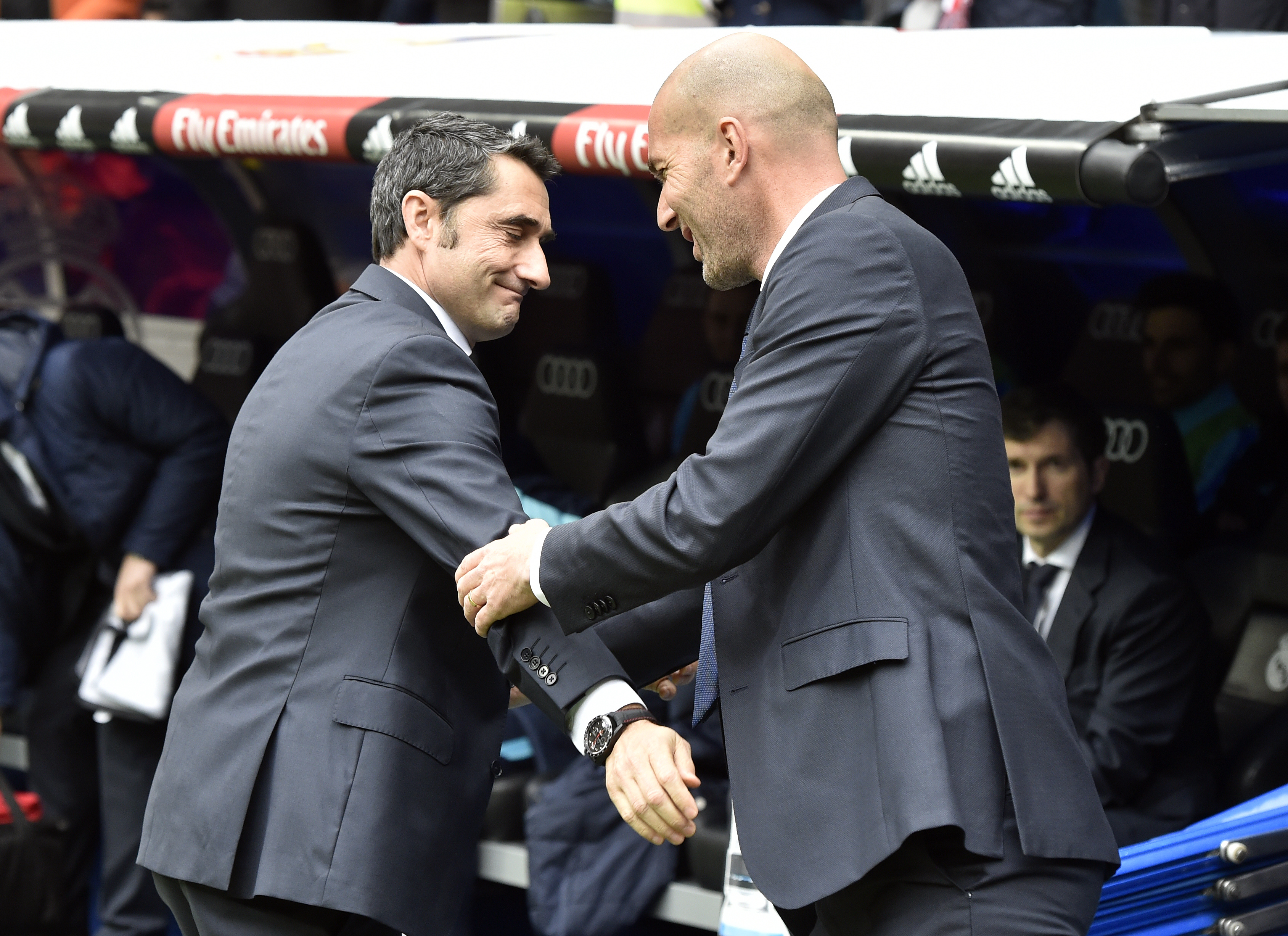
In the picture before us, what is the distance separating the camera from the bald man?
2.01 meters

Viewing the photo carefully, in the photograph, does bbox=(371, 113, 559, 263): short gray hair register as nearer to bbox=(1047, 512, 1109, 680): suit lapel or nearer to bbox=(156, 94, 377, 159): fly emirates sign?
bbox=(156, 94, 377, 159): fly emirates sign

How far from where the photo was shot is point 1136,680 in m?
3.64

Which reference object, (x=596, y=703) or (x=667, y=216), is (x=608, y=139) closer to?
(x=667, y=216)

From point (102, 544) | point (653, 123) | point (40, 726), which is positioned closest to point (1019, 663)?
point (653, 123)

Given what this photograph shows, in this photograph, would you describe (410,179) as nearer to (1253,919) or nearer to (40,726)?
(1253,919)

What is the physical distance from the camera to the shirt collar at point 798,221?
7.09 feet

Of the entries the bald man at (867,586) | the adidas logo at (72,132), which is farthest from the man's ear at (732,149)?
the adidas logo at (72,132)

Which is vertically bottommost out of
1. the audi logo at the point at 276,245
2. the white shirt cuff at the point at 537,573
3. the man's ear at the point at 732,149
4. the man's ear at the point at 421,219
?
the audi logo at the point at 276,245

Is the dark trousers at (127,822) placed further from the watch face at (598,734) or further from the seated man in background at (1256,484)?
the seated man in background at (1256,484)

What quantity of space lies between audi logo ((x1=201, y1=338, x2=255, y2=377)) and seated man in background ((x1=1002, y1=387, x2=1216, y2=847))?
2.81m

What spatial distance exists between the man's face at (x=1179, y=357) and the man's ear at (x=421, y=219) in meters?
2.29

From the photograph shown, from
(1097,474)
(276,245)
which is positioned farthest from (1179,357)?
(276,245)

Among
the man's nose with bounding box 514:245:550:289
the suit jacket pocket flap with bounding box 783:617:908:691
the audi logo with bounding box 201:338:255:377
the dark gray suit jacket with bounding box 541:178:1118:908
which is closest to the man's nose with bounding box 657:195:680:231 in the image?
the dark gray suit jacket with bounding box 541:178:1118:908

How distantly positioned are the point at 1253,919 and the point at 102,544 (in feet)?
10.7
